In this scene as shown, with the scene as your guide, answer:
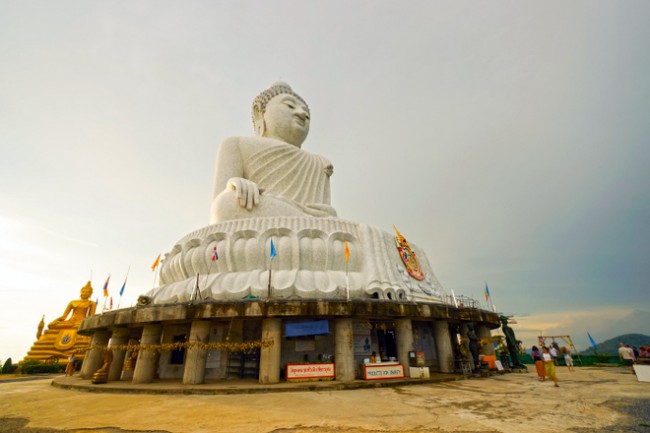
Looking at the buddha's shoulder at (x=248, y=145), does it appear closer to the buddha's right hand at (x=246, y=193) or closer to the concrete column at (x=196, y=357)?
the buddha's right hand at (x=246, y=193)

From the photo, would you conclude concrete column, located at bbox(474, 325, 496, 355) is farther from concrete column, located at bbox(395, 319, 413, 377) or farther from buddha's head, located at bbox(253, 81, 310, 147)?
buddha's head, located at bbox(253, 81, 310, 147)

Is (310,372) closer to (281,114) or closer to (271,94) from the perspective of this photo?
(281,114)

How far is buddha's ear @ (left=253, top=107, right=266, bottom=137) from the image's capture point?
80.2ft

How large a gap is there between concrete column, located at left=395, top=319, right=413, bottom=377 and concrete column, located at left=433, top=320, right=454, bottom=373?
1.65 meters

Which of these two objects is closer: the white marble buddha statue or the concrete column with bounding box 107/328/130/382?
the concrete column with bounding box 107/328/130/382

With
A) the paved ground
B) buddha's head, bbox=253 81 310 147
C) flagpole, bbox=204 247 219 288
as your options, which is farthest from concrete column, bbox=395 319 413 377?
buddha's head, bbox=253 81 310 147

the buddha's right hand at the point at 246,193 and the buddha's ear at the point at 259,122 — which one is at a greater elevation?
the buddha's ear at the point at 259,122

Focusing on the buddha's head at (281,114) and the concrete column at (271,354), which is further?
the buddha's head at (281,114)

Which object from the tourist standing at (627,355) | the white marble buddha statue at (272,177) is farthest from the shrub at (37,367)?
the tourist standing at (627,355)

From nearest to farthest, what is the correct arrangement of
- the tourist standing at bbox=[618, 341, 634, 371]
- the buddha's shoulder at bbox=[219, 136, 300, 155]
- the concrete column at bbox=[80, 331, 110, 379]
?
the concrete column at bbox=[80, 331, 110, 379], the tourist standing at bbox=[618, 341, 634, 371], the buddha's shoulder at bbox=[219, 136, 300, 155]

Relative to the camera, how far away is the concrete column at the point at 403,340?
11.3 m

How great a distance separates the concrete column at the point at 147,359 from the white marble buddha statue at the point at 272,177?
6.06 meters

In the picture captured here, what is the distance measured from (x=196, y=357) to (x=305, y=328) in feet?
11.9

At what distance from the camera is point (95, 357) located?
1420cm
